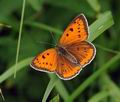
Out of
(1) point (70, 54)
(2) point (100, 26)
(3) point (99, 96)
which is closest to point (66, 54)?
(1) point (70, 54)

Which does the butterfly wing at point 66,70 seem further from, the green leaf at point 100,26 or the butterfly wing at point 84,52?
the green leaf at point 100,26

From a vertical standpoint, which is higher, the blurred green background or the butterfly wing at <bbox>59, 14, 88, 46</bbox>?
the butterfly wing at <bbox>59, 14, 88, 46</bbox>

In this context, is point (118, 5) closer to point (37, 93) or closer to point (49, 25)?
point (49, 25)

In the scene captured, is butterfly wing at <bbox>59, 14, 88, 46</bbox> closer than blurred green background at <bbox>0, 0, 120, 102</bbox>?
Yes

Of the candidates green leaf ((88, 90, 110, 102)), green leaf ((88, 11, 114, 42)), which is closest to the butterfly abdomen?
green leaf ((88, 11, 114, 42))

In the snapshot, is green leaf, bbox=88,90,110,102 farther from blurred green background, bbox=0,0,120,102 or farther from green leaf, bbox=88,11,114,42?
green leaf, bbox=88,11,114,42

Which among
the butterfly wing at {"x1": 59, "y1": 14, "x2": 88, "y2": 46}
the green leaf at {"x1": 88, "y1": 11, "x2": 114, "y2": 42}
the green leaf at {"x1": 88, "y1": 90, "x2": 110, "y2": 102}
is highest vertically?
the butterfly wing at {"x1": 59, "y1": 14, "x2": 88, "y2": 46}
